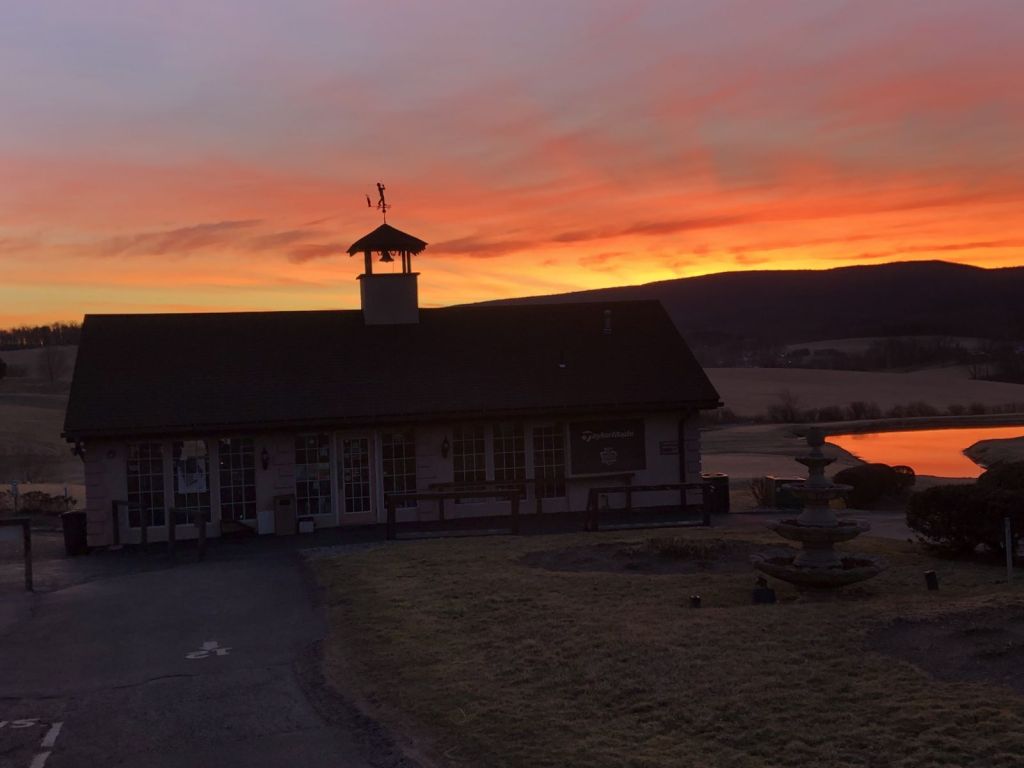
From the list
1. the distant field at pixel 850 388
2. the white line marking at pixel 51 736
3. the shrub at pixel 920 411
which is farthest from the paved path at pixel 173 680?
the distant field at pixel 850 388

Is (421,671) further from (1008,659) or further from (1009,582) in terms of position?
(1009,582)

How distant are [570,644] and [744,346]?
141m

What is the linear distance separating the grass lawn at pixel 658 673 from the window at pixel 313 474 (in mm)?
7040

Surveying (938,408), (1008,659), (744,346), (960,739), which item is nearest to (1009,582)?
(1008,659)

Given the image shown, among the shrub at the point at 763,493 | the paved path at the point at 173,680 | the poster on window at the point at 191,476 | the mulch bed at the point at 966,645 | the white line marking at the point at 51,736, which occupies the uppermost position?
the poster on window at the point at 191,476

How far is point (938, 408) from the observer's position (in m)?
67.2

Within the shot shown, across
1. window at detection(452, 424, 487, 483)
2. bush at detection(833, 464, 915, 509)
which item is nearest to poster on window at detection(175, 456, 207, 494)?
window at detection(452, 424, 487, 483)

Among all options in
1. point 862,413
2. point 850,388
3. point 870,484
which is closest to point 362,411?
point 870,484

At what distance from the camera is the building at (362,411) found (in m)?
20.3

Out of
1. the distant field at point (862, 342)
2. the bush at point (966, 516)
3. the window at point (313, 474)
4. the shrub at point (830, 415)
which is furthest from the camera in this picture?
the distant field at point (862, 342)

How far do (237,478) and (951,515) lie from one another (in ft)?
44.7

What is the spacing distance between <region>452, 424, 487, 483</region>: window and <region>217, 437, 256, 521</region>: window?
4.32m

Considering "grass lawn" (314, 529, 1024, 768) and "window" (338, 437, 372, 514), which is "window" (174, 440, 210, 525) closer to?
"window" (338, 437, 372, 514)

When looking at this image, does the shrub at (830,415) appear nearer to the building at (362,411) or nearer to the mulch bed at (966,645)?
the building at (362,411)
